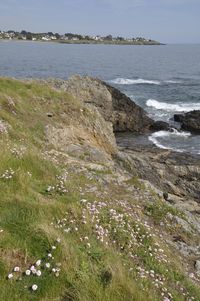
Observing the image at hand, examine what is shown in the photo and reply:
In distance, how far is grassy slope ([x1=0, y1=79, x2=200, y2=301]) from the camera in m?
6.33

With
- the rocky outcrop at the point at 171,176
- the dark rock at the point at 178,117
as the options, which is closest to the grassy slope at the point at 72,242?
the rocky outcrop at the point at 171,176

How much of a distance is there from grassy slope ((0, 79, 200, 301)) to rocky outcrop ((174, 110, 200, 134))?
34.3 m

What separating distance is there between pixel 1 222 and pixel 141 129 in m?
37.2

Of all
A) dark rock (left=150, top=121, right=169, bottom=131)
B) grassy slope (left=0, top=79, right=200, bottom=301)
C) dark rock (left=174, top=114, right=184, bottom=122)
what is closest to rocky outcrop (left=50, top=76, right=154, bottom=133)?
dark rock (left=150, top=121, right=169, bottom=131)

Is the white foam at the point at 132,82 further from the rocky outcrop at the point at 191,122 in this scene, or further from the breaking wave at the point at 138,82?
the rocky outcrop at the point at 191,122

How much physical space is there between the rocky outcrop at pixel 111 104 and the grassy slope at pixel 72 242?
2736 centimetres

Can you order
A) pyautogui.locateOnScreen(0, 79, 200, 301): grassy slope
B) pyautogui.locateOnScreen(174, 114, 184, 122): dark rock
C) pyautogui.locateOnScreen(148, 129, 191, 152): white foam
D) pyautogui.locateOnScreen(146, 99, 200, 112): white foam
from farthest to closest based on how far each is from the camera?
pyautogui.locateOnScreen(146, 99, 200, 112): white foam, pyautogui.locateOnScreen(174, 114, 184, 122): dark rock, pyautogui.locateOnScreen(148, 129, 191, 152): white foam, pyautogui.locateOnScreen(0, 79, 200, 301): grassy slope

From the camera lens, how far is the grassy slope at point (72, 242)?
20.8 feet

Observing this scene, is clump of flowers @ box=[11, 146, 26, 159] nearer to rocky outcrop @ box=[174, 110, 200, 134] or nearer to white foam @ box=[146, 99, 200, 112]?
rocky outcrop @ box=[174, 110, 200, 134]

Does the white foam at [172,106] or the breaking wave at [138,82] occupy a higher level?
the white foam at [172,106]

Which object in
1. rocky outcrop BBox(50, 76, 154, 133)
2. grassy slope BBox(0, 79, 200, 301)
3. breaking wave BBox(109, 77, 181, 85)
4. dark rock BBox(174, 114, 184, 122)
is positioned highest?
grassy slope BBox(0, 79, 200, 301)

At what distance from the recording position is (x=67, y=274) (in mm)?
6480

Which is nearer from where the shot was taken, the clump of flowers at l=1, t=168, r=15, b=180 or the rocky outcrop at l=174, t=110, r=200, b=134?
the clump of flowers at l=1, t=168, r=15, b=180

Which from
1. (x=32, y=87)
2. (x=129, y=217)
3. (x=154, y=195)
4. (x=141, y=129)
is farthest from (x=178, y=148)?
(x=129, y=217)
